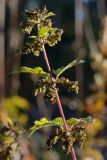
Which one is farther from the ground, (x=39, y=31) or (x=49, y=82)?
(x=39, y=31)

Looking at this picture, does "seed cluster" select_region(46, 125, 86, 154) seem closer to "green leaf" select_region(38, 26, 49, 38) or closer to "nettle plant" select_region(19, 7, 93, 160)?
"nettle plant" select_region(19, 7, 93, 160)

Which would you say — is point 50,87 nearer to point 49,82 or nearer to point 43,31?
point 49,82

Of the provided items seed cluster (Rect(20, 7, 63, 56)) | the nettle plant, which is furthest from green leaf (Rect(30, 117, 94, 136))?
seed cluster (Rect(20, 7, 63, 56))

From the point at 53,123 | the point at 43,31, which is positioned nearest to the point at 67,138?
the point at 53,123

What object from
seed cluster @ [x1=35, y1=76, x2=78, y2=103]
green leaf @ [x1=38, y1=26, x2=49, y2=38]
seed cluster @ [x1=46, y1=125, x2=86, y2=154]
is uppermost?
green leaf @ [x1=38, y1=26, x2=49, y2=38]

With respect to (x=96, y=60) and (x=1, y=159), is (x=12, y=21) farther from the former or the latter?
(x=1, y=159)

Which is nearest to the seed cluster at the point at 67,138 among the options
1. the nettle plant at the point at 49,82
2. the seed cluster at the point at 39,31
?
the nettle plant at the point at 49,82

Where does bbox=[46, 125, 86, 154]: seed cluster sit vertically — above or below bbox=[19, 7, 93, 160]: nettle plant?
below

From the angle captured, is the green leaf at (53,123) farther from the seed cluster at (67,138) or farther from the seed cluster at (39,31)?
the seed cluster at (39,31)
